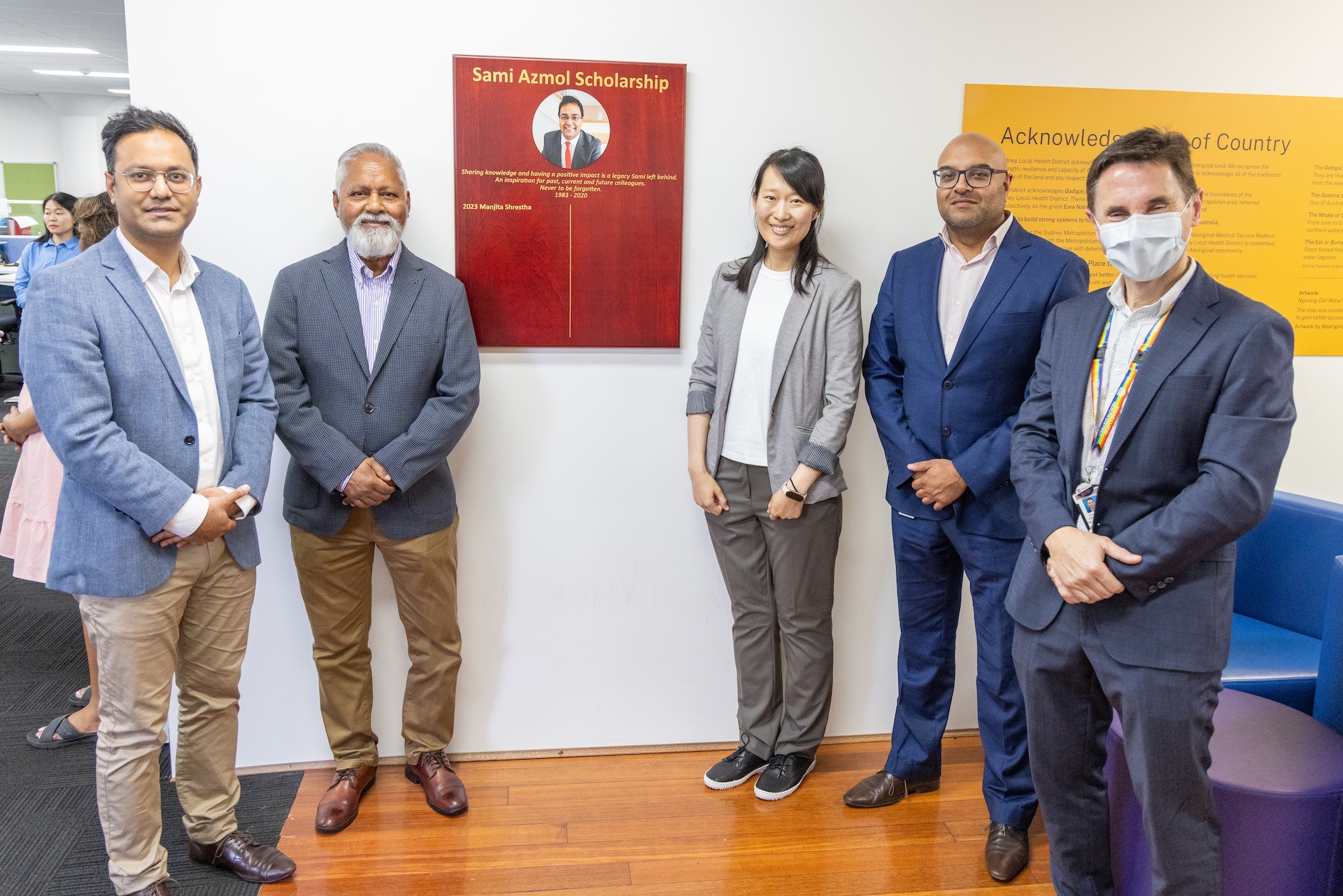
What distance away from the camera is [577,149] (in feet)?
8.91

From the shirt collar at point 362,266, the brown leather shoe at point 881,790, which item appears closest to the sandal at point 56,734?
the shirt collar at point 362,266

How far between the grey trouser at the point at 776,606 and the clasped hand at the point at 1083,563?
88 cm

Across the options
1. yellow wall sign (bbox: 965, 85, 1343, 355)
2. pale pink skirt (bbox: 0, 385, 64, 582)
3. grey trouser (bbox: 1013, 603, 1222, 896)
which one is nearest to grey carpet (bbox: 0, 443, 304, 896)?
pale pink skirt (bbox: 0, 385, 64, 582)

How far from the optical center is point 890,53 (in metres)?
2.82

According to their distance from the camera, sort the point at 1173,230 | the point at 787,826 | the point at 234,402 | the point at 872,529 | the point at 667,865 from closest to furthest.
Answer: the point at 1173,230, the point at 234,402, the point at 667,865, the point at 787,826, the point at 872,529

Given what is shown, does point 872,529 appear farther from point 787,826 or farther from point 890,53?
point 890,53

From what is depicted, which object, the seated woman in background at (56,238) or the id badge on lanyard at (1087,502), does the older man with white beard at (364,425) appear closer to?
the id badge on lanyard at (1087,502)

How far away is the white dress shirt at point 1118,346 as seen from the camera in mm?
1793

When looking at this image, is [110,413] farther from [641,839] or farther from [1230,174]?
[1230,174]

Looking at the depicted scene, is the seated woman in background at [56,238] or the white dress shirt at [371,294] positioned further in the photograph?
the seated woman in background at [56,238]

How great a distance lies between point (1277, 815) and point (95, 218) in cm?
352

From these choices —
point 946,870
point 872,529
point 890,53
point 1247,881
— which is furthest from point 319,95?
point 1247,881

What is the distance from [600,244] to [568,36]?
0.62m

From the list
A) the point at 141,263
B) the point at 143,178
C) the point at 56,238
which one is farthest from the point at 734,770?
the point at 56,238
